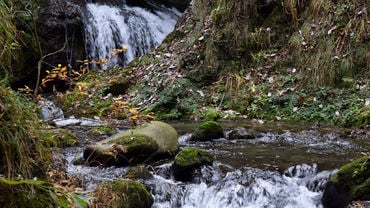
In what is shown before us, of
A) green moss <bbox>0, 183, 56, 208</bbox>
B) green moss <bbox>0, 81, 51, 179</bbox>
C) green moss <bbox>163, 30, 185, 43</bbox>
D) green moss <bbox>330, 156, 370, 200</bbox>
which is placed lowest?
green moss <bbox>330, 156, 370, 200</bbox>

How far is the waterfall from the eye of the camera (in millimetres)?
13883

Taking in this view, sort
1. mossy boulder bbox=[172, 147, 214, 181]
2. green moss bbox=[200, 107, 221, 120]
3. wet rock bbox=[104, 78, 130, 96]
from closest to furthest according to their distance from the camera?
mossy boulder bbox=[172, 147, 214, 181], green moss bbox=[200, 107, 221, 120], wet rock bbox=[104, 78, 130, 96]

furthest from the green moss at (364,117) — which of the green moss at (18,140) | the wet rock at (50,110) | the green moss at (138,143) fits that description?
the green moss at (18,140)

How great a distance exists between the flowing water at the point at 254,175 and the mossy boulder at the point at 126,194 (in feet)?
0.70

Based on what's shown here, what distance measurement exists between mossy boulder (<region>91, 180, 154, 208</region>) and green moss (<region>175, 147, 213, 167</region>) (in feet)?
2.26

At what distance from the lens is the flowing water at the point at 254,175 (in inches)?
176

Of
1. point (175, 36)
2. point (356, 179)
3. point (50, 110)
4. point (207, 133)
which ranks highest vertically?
point (175, 36)

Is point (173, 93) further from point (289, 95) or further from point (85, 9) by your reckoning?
point (85, 9)

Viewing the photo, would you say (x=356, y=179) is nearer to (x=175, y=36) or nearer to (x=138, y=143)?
(x=138, y=143)

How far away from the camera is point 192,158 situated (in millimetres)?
4977

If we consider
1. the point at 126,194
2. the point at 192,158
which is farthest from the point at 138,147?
the point at 126,194

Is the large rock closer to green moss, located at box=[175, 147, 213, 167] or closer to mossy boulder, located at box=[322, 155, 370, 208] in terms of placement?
green moss, located at box=[175, 147, 213, 167]

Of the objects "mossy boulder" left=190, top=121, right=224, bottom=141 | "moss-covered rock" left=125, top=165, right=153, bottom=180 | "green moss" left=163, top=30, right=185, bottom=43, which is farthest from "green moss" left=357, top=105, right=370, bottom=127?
"green moss" left=163, top=30, right=185, bottom=43

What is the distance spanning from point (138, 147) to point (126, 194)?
1.50 m
